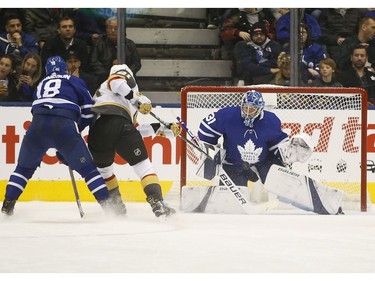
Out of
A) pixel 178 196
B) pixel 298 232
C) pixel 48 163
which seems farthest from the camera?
pixel 48 163

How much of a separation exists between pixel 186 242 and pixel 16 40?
356 centimetres

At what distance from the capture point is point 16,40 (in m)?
8.52

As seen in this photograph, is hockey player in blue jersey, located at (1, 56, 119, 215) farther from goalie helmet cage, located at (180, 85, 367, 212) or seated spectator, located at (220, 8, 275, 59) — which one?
seated spectator, located at (220, 8, 275, 59)

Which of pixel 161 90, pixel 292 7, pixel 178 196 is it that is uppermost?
pixel 292 7

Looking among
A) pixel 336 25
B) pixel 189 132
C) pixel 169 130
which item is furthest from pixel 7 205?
pixel 336 25

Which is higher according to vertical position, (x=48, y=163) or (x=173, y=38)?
(x=173, y=38)

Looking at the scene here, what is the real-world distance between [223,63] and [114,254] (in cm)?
387

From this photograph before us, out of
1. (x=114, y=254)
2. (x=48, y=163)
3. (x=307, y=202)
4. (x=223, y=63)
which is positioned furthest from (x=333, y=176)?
(x=114, y=254)

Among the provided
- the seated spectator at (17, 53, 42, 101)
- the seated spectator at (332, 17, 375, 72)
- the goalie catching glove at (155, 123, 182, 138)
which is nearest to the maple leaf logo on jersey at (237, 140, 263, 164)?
the goalie catching glove at (155, 123, 182, 138)

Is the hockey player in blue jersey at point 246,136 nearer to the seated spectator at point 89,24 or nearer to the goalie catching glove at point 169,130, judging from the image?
the goalie catching glove at point 169,130

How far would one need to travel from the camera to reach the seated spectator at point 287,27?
8461 mm

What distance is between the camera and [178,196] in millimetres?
7695

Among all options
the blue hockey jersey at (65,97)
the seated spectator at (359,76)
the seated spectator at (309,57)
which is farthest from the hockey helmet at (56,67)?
the seated spectator at (359,76)

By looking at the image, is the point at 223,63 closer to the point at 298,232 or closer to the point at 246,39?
the point at 246,39
